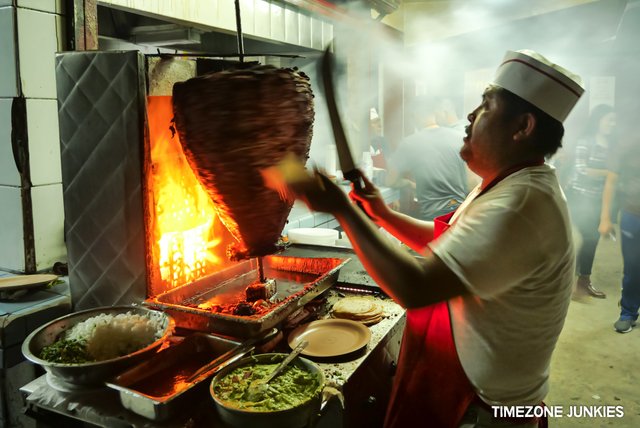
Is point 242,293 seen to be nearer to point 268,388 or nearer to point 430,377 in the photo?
point 268,388

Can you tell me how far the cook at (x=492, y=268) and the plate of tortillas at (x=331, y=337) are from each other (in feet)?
0.92

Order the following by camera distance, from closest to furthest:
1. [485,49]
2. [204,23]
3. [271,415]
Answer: [271,415] < [204,23] < [485,49]

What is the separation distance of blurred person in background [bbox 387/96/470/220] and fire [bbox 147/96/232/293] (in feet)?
13.4

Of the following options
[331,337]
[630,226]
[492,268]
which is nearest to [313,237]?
[331,337]

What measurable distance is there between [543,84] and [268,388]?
1.69 m

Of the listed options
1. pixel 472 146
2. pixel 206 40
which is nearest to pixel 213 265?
pixel 472 146

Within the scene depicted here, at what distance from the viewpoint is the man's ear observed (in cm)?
202

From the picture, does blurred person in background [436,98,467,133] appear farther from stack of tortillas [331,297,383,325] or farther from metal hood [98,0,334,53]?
stack of tortillas [331,297,383,325]

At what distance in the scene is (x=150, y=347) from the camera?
2.06 metres

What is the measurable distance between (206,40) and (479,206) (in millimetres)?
3592

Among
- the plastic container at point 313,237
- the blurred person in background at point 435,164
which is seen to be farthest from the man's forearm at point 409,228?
the blurred person in background at point 435,164

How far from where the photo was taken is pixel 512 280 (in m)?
1.84

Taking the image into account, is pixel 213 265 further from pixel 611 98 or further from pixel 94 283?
pixel 611 98

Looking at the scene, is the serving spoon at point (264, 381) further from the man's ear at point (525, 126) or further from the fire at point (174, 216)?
the man's ear at point (525, 126)
